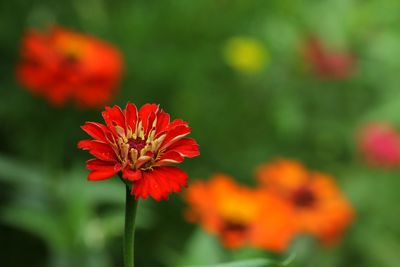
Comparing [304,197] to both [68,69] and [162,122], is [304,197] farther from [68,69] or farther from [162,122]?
[162,122]

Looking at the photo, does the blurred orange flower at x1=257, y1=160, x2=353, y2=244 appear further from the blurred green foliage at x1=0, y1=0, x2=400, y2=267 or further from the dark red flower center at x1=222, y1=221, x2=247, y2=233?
the dark red flower center at x1=222, y1=221, x2=247, y2=233

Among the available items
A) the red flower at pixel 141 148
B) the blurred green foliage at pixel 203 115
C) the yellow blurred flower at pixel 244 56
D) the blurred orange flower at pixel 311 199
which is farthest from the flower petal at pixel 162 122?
the yellow blurred flower at pixel 244 56

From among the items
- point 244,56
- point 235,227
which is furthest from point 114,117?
point 244,56

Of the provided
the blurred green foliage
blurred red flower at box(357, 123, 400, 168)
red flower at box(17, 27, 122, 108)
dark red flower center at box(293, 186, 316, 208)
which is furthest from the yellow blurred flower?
dark red flower center at box(293, 186, 316, 208)

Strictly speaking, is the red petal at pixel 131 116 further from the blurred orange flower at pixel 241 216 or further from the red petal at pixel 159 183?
the blurred orange flower at pixel 241 216

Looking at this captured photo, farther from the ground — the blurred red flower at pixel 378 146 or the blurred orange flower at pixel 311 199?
the blurred red flower at pixel 378 146

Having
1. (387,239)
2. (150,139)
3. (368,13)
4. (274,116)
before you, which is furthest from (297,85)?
(150,139)

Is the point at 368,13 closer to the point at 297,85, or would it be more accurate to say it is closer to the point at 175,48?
the point at 297,85

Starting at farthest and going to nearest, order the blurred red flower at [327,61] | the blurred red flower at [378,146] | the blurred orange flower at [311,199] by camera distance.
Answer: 1. the blurred red flower at [327,61]
2. the blurred red flower at [378,146]
3. the blurred orange flower at [311,199]
